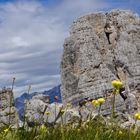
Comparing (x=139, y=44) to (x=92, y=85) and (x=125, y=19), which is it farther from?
(x=92, y=85)

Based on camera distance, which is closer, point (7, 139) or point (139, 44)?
point (7, 139)

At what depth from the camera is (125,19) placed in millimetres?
93188

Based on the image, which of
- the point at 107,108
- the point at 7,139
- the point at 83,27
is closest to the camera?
the point at 7,139

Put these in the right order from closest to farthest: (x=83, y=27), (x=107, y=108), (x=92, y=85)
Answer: (x=107, y=108) < (x=92, y=85) < (x=83, y=27)

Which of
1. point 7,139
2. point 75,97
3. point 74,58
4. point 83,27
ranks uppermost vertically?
point 83,27

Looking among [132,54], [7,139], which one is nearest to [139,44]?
[132,54]

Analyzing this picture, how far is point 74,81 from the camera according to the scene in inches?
3533

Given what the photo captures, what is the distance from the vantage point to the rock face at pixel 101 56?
285 ft

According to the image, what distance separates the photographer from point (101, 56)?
90.1m

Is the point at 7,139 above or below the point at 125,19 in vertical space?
below

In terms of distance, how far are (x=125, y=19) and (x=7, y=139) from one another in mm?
89476

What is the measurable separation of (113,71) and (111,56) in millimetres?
3795

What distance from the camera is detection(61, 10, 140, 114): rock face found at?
285ft

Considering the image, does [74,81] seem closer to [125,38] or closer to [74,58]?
[74,58]
